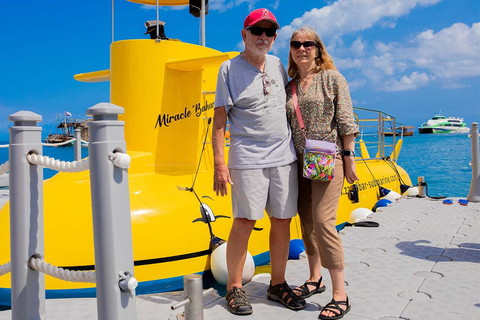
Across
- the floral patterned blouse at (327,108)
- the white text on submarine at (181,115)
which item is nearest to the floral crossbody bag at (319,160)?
the floral patterned blouse at (327,108)

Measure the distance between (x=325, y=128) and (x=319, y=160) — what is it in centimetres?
24

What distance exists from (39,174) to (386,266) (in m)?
3.09

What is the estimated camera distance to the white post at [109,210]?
1785 millimetres

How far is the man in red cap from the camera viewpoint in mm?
2828

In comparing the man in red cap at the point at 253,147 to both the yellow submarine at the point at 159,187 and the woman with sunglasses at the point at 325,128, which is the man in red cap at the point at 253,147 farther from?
the yellow submarine at the point at 159,187

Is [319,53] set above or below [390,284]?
above

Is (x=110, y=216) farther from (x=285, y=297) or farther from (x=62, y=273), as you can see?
(x=285, y=297)

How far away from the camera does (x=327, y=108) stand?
285 centimetres

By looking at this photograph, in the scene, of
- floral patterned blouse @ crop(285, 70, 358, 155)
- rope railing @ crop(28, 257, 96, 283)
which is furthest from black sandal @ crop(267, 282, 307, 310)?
rope railing @ crop(28, 257, 96, 283)

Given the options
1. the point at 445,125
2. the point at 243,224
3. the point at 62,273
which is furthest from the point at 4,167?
the point at 445,125

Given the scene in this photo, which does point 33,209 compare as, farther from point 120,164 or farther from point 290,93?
point 290,93

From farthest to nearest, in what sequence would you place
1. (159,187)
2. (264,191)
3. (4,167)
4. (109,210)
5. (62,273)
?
(159,187), (264,191), (4,167), (62,273), (109,210)

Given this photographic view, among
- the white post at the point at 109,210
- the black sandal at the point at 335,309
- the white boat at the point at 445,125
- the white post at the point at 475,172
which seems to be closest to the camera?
the white post at the point at 109,210

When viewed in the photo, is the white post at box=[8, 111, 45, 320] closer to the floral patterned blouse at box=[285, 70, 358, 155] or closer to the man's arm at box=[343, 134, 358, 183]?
the floral patterned blouse at box=[285, 70, 358, 155]
